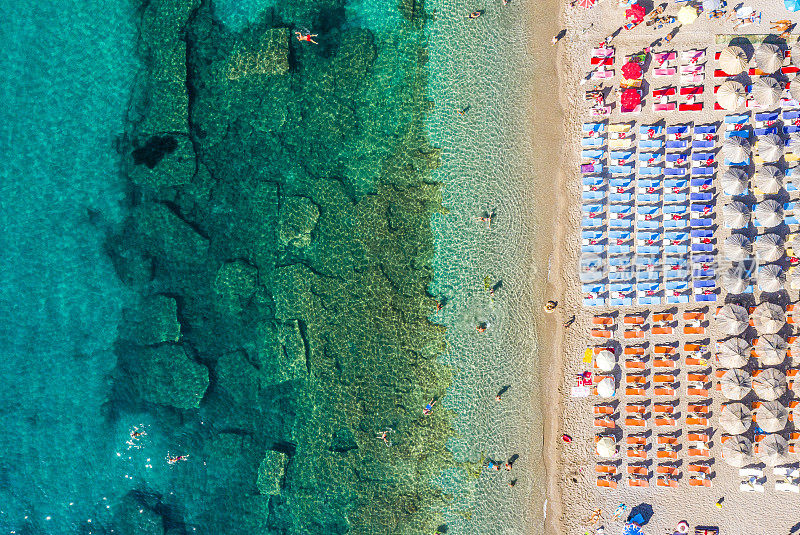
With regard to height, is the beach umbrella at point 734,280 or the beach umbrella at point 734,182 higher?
the beach umbrella at point 734,182

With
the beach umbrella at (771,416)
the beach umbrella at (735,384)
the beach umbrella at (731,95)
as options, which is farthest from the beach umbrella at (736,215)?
the beach umbrella at (771,416)

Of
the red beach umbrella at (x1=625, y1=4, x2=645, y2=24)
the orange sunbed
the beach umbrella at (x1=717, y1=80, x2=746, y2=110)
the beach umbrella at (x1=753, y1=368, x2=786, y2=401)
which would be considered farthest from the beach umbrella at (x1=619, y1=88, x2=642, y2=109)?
the beach umbrella at (x1=753, y1=368, x2=786, y2=401)

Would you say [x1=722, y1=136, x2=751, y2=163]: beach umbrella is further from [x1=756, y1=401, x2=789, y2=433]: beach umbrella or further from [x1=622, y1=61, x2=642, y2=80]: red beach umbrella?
[x1=756, y1=401, x2=789, y2=433]: beach umbrella

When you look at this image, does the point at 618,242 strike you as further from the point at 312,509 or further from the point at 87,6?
the point at 87,6

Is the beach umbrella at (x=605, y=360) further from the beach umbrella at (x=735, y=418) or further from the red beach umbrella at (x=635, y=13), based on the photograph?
the red beach umbrella at (x=635, y=13)

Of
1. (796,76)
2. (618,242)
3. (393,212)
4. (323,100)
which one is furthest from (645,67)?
(323,100)
